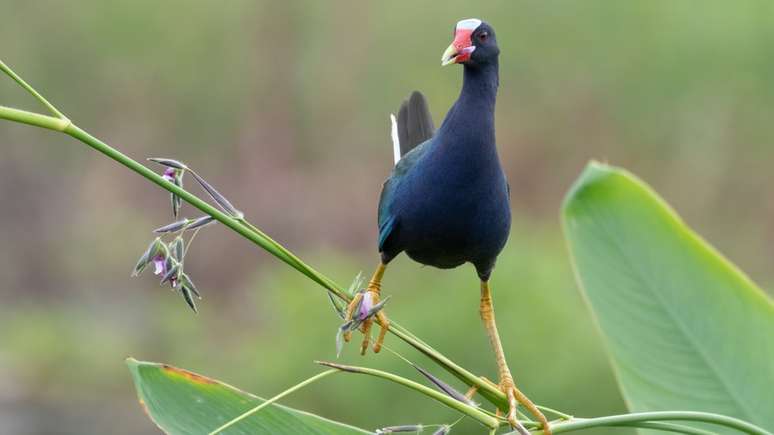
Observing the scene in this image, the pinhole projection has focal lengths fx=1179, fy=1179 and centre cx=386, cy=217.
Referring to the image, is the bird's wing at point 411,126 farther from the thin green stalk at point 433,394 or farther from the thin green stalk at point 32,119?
the thin green stalk at point 32,119

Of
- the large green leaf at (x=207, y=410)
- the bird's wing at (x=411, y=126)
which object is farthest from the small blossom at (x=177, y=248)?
the bird's wing at (x=411, y=126)

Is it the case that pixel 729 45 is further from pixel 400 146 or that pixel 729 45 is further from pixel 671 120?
pixel 400 146

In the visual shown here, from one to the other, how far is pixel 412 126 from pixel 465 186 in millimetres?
423

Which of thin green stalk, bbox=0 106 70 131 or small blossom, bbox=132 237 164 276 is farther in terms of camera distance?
small blossom, bbox=132 237 164 276

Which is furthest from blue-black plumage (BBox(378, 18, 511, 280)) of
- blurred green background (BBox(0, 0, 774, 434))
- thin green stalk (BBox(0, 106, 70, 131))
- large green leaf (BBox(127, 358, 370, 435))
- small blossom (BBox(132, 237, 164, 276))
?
blurred green background (BBox(0, 0, 774, 434))

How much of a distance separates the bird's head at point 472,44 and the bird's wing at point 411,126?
41 cm

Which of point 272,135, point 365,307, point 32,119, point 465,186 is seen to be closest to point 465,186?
point 465,186

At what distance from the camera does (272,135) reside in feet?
30.6

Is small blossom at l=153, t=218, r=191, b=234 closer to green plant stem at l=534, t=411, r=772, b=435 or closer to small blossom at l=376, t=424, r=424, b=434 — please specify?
small blossom at l=376, t=424, r=424, b=434

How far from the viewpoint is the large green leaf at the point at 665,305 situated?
1.80 metres

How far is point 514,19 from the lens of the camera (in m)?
9.03

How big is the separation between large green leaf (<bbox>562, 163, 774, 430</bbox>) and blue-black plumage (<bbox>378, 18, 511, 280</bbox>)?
0.32m

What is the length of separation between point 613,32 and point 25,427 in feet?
17.1

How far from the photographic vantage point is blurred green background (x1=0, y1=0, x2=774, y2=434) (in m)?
7.67
